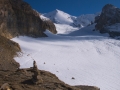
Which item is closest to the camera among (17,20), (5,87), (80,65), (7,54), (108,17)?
(5,87)

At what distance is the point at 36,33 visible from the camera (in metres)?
42.2

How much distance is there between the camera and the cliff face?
30152 mm

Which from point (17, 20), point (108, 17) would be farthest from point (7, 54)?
point (108, 17)

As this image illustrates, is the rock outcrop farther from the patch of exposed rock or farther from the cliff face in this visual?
the patch of exposed rock

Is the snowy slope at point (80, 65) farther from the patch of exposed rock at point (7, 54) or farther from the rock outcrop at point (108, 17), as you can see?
the rock outcrop at point (108, 17)

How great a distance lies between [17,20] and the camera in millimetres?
35250

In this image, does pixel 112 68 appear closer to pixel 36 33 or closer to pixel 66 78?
pixel 66 78

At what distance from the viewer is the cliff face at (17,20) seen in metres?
30.2

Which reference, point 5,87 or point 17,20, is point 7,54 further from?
point 17,20

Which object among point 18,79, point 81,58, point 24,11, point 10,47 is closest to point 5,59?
point 10,47

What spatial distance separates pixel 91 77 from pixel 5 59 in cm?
911

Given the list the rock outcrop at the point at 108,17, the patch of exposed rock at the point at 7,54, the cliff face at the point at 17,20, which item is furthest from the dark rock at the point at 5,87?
the rock outcrop at the point at 108,17

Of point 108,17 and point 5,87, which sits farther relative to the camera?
point 108,17

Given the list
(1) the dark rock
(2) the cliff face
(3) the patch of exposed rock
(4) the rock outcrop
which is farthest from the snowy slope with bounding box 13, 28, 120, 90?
(4) the rock outcrop
